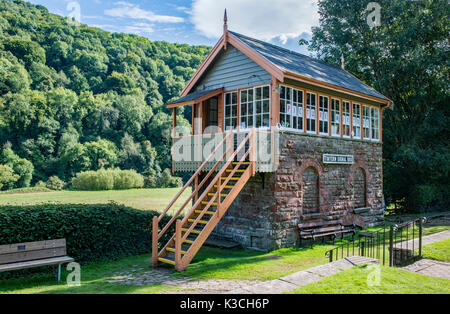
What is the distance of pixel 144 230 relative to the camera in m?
11.9

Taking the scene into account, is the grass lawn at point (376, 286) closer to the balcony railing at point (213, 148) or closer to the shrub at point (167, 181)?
the balcony railing at point (213, 148)

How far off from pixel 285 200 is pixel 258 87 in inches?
170

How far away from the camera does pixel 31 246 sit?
8523 millimetres

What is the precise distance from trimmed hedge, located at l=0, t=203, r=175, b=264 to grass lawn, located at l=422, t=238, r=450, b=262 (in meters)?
8.37

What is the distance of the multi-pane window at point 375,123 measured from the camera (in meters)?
17.3

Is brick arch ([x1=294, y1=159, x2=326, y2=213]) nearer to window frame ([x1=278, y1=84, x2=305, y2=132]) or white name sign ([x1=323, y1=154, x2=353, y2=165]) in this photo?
white name sign ([x1=323, y1=154, x2=353, y2=165])

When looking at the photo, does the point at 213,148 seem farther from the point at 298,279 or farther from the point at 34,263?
the point at 298,279

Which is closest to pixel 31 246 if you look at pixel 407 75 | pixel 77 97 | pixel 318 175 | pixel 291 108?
pixel 291 108

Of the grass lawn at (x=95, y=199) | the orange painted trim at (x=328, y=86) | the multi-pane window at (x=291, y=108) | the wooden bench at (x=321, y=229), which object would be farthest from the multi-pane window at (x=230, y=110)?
the grass lawn at (x=95, y=199)

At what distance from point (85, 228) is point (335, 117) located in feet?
35.1

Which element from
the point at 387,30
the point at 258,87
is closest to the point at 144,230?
the point at 258,87

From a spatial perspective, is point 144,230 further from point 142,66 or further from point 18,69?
point 142,66

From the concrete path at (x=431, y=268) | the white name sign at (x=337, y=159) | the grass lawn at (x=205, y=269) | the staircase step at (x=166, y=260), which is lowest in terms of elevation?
the grass lawn at (x=205, y=269)

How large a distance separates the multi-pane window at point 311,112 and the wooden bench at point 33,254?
9445 millimetres
